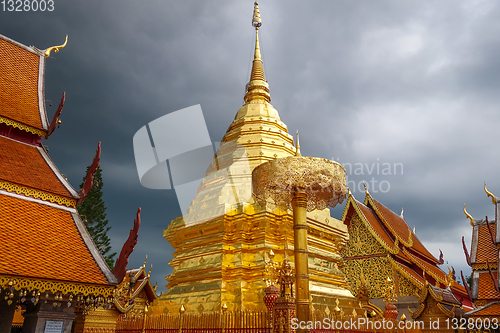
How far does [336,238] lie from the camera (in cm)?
1146

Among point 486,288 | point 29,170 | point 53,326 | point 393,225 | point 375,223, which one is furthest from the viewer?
point 393,225

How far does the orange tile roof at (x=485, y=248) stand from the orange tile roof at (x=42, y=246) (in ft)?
36.7

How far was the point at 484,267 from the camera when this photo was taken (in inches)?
459

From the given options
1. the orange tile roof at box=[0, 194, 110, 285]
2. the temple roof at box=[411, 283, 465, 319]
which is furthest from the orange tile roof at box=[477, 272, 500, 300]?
the orange tile roof at box=[0, 194, 110, 285]

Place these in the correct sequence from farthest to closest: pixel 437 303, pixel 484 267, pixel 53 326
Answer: pixel 484 267 → pixel 437 303 → pixel 53 326

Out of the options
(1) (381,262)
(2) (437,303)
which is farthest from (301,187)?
(1) (381,262)

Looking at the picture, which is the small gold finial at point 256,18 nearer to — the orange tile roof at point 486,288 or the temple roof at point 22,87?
the temple roof at point 22,87

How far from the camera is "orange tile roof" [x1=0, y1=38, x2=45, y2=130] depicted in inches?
319

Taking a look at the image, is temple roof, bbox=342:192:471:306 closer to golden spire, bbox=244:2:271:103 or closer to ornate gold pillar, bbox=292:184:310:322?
golden spire, bbox=244:2:271:103

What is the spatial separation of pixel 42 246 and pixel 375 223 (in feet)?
43.0

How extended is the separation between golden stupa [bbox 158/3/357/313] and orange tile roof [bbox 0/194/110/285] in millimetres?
3835

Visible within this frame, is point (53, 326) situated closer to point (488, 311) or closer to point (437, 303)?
point (488, 311)

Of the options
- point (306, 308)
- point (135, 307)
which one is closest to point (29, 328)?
point (306, 308)

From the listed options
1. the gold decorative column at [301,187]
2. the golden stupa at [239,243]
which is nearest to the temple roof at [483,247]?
the golden stupa at [239,243]
